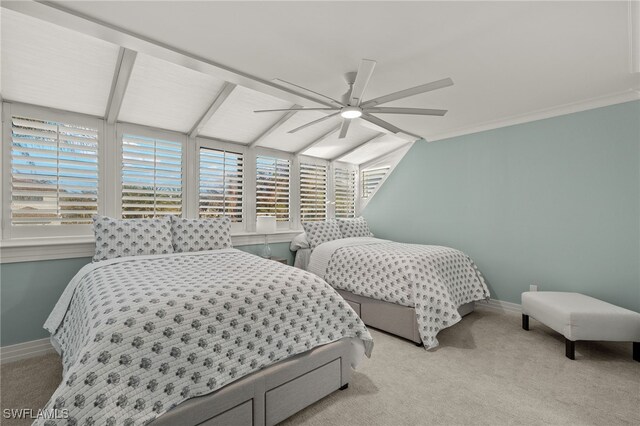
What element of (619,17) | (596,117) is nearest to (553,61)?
(619,17)

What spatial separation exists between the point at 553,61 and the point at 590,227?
6.06 feet

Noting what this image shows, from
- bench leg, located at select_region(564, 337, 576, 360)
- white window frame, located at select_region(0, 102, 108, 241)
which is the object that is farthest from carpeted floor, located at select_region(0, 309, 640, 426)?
white window frame, located at select_region(0, 102, 108, 241)

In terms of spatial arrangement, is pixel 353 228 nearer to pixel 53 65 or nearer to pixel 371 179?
pixel 371 179

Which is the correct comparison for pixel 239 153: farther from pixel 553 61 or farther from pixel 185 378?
pixel 553 61

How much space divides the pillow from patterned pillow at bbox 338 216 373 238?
60 centimetres

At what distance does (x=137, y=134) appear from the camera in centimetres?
313

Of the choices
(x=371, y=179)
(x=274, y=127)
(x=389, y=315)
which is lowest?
(x=389, y=315)

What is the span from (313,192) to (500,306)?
312cm

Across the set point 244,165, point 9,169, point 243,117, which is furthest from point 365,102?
point 9,169

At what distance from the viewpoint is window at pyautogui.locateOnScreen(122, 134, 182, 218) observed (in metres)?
3.03

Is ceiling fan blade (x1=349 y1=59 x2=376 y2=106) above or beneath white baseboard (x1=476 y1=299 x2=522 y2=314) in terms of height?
above

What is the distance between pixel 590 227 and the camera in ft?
9.79

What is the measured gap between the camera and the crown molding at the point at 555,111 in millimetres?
2776

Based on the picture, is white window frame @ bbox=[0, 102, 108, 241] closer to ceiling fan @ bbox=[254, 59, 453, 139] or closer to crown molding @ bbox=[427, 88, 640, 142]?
ceiling fan @ bbox=[254, 59, 453, 139]
